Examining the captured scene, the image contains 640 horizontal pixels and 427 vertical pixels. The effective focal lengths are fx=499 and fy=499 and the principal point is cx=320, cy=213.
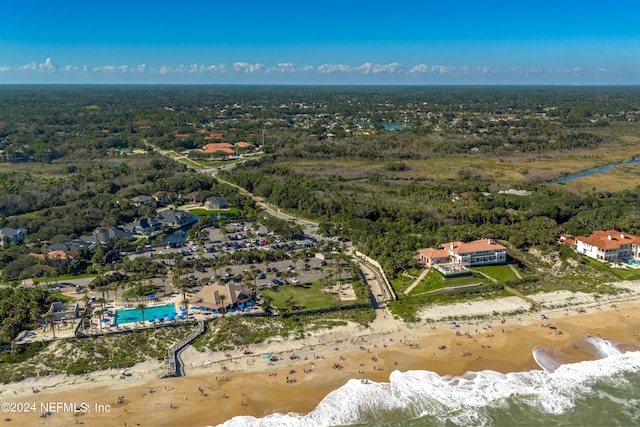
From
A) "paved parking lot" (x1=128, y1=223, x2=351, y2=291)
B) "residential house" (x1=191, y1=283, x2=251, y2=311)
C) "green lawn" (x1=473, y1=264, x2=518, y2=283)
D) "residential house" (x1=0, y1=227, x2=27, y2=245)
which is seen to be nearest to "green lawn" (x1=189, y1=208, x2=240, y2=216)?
"paved parking lot" (x1=128, y1=223, x2=351, y2=291)

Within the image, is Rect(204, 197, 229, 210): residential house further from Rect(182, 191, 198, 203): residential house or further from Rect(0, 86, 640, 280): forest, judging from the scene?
Rect(182, 191, 198, 203): residential house

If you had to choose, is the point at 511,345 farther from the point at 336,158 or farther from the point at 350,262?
the point at 336,158

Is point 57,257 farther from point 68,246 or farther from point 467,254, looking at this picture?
point 467,254

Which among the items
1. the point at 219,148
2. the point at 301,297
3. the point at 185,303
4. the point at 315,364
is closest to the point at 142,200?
the point at 185,303

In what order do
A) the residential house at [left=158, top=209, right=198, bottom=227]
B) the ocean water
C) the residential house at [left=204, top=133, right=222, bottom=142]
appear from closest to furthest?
the ocean water, the residential house at [left=158, top=209, right=198, bottom=227], the residential house at [left=204, top=133, right=222, bottom=142]

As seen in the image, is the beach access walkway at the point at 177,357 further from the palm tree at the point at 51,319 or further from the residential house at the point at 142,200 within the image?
the residential house at the point at 142,200

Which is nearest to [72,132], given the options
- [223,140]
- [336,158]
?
[223,140]

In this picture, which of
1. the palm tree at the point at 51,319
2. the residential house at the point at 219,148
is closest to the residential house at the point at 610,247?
the palm tree at the point at 51,319
